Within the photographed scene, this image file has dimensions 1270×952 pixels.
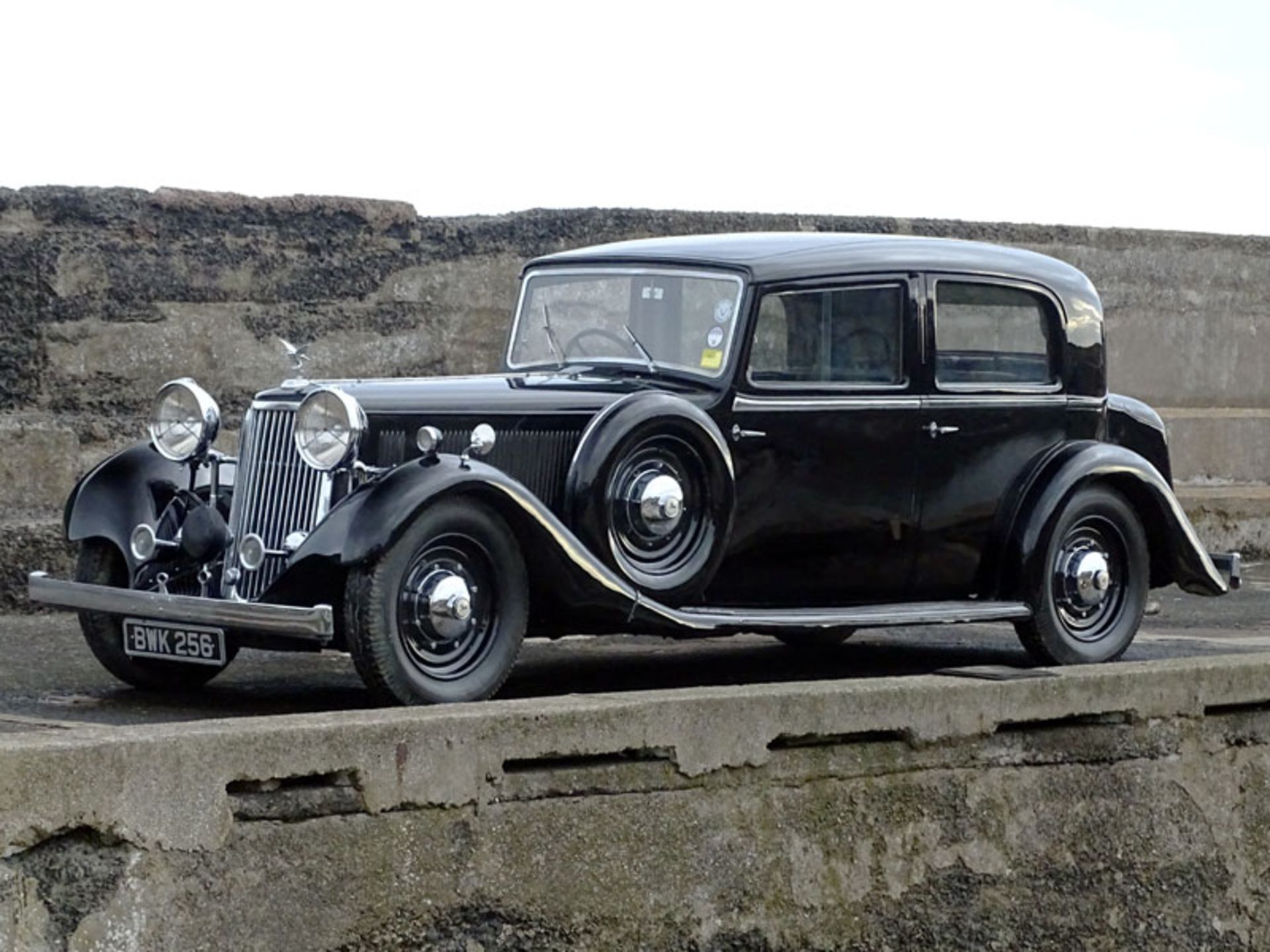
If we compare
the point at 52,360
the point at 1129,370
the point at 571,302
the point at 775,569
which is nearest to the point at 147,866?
the point at 775,569

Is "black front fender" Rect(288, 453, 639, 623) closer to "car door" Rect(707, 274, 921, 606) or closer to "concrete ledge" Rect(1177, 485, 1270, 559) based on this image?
"car door" Rect(707, 274, 921, 606)

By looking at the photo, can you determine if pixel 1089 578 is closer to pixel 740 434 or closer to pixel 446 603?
pixel 740 434

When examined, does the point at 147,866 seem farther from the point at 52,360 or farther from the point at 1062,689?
the point at 52,360

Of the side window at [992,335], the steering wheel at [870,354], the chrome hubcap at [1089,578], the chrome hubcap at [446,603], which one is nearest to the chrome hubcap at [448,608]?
the chrome hubcap at [446,603]

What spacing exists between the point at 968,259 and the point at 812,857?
260 centimetres

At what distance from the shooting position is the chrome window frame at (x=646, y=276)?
722cm

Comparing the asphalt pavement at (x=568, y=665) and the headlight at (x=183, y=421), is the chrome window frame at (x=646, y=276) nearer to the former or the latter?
the asphalt pavement at (x=568, y=665)

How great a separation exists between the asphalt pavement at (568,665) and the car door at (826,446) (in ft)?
1.50

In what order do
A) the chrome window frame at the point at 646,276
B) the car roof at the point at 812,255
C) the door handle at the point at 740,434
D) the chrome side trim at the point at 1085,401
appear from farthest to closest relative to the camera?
the chrome side trim at the point at 1085,401
the car roof at the point at 812,255
the chrome window frame at the point at 646,276
the door handle at the point at 740,434

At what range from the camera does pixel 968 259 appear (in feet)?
25.8

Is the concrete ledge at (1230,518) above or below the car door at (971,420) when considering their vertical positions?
below

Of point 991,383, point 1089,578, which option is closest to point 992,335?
point 991,383

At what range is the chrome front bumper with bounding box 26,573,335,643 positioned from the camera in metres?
5.94

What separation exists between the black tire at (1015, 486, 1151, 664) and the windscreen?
1.44 m
